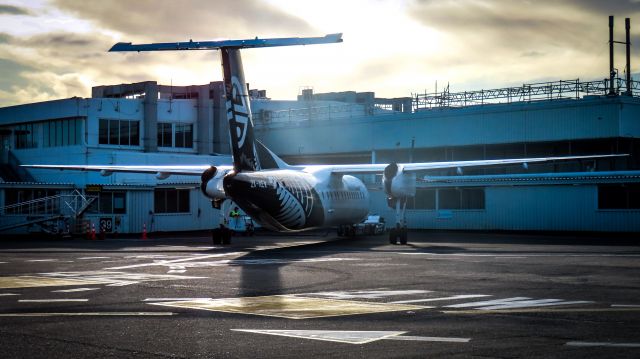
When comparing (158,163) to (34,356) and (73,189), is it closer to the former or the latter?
(73,189)

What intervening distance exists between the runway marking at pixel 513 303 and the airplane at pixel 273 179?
1652cm

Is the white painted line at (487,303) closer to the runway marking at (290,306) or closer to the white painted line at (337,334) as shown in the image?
the runway marking at (290,306)

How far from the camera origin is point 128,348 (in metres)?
11.2

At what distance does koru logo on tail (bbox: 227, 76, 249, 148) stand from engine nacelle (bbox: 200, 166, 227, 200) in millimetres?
5471

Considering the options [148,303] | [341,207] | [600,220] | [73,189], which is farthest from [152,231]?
[148,303]

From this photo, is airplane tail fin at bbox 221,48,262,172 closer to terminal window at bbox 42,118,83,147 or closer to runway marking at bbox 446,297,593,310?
runway marking at bbox 446,297,593,310

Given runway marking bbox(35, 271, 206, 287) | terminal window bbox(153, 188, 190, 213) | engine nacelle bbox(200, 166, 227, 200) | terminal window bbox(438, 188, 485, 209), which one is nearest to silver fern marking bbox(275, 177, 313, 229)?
engine nacelle bbox(200, 166, 227, 200)

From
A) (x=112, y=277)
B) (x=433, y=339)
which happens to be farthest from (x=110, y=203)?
(x=433, y=339)

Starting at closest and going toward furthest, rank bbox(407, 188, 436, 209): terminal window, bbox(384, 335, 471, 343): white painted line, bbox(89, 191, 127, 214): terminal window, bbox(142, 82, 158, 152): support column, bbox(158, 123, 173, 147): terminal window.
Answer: bbox(384, 335, 471, 343): white painted line < bbox(89, 191, 127, 214): terminal window < bbox(407, 188, 436, 209): terminal window < bbox(142, 82, 158, 152): support column < bbox(158, 123, 173, 147): terminal window

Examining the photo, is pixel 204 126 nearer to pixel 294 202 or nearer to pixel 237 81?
pixel 294 202

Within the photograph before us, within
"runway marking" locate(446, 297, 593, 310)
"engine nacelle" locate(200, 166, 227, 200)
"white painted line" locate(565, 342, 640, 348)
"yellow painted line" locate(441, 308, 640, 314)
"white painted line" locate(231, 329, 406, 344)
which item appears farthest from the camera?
"engine nacelle" locate(200, 166, 227, 200)

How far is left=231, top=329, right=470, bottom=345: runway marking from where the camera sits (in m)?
11.7

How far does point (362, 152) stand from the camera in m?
70.4

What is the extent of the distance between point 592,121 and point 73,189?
3724cm
